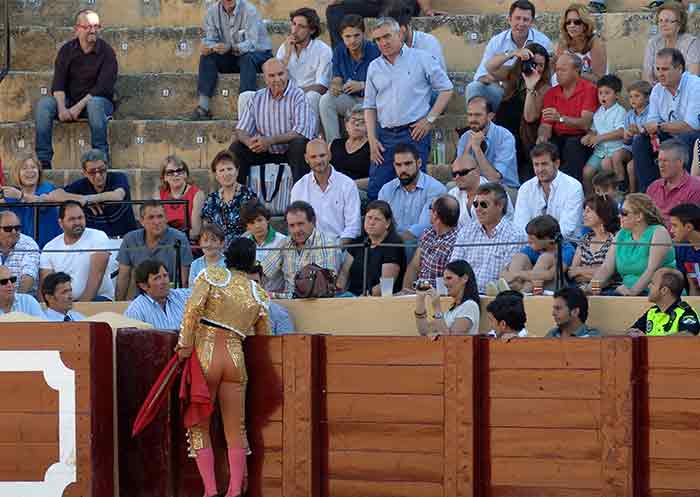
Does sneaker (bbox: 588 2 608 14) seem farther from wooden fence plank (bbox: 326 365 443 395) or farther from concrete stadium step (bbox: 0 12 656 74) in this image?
wooden fence plank (bbox: 326 365 443 395)

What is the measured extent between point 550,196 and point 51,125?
4463mm

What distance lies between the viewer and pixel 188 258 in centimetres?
1275

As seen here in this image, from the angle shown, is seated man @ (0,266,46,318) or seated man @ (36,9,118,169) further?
seated man @ (36,9,118,169)

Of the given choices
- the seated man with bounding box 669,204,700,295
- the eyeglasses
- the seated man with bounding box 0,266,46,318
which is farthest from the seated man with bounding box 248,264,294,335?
the seated man with bounding box 669,204,700,295

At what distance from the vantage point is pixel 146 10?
664 inches

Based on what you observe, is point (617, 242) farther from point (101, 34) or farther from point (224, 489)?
point (101, 34)

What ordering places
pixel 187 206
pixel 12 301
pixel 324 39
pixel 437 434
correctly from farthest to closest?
pixel 324 39 < pixel 187 206 < pixel 12 301 < pixel 437 434

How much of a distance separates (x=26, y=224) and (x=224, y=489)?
11.4ft

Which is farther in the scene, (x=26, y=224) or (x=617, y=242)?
(x=26, y=224)

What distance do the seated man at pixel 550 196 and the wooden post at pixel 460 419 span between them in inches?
75.1

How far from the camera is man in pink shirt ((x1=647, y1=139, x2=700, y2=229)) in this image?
39.1ft

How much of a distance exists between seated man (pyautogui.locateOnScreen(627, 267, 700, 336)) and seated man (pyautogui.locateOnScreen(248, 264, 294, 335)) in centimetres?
211

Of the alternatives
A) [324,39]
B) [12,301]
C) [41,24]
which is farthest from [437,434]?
[41,24]

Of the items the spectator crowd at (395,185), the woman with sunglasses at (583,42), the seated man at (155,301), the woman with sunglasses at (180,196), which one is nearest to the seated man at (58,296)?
the spectator crowd at (395,185)
